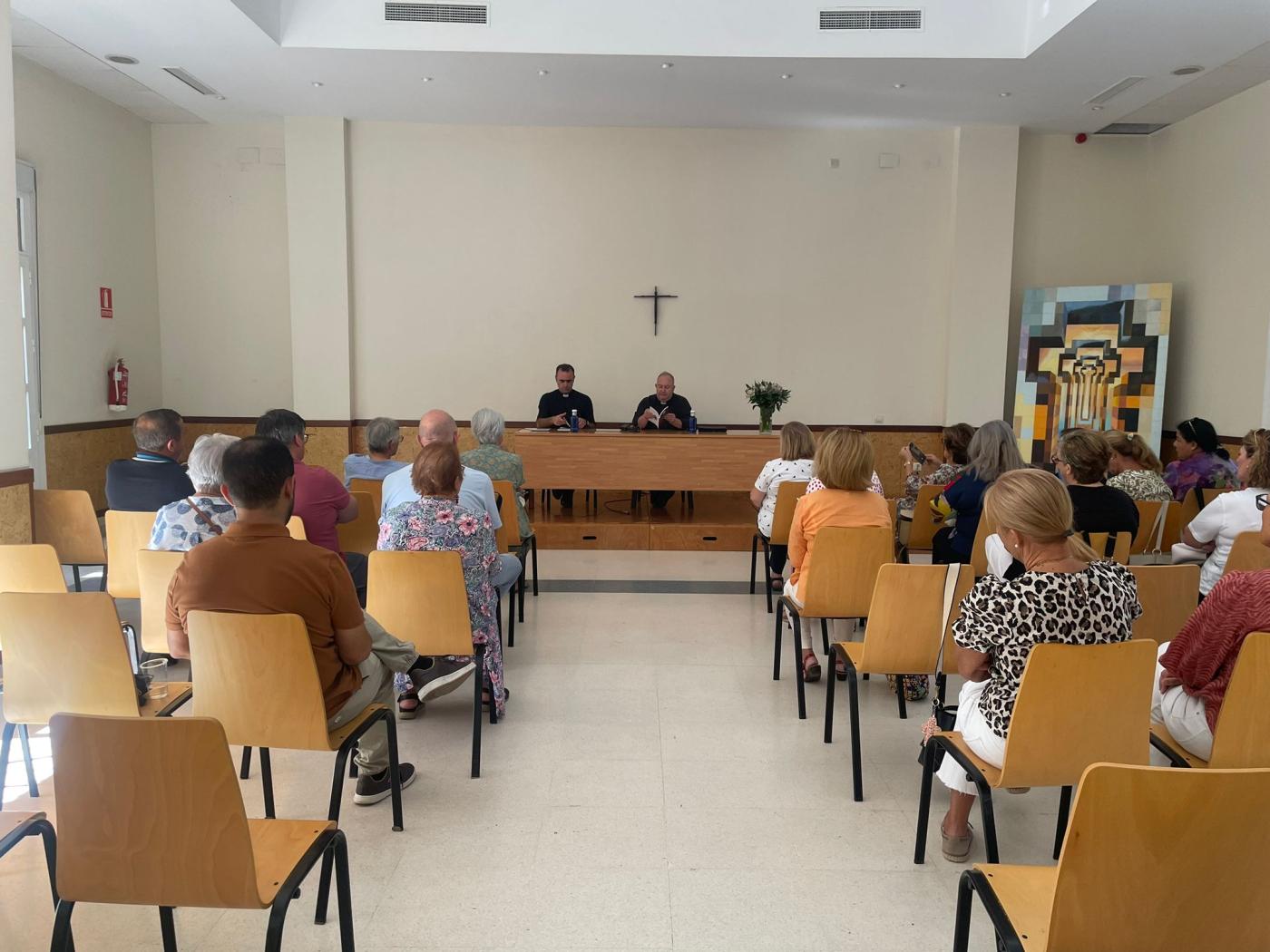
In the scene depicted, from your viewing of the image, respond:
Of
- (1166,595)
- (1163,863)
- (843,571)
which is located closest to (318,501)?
(843,571)

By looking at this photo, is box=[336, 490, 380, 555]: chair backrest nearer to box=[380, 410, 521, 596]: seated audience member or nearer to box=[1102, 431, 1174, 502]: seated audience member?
box=[380, 410, 521, 596]: seated audience member

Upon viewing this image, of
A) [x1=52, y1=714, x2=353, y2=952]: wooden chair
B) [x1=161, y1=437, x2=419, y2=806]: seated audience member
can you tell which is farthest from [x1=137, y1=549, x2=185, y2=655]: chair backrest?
[x1=52, y1=714, x2=353, y2=952]: wooden chair

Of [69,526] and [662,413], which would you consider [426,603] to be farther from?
[662,413]

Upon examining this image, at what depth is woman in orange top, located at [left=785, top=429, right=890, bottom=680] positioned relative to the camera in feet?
12.8

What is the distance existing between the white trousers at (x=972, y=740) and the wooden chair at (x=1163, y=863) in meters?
0.71

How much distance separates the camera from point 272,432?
4.06 meters

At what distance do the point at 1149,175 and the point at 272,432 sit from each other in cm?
835

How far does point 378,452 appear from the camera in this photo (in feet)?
16.0

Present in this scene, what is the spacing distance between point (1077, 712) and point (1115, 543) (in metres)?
1.91

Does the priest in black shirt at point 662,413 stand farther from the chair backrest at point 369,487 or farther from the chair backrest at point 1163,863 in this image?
the chair backrest at point 1163,863

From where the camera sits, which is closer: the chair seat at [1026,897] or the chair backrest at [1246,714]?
the chair seat at [1026,897]

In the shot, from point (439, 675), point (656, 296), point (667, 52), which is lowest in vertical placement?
point (439, 675)

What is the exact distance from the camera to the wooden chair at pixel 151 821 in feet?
5.12

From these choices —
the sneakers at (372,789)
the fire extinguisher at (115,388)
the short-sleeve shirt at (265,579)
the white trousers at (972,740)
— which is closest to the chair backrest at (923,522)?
the white trousers at (972,740)
